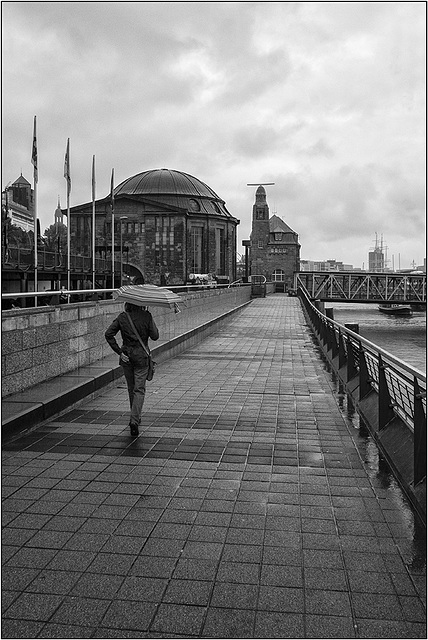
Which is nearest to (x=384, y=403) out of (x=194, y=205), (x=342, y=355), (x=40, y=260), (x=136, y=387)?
(x=136, y=387)

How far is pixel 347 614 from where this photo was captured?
340 centimetres

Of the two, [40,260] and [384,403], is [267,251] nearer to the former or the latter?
[40,260]

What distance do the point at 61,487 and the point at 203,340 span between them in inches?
622

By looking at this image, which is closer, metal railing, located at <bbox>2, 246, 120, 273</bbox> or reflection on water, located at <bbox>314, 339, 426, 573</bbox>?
reflection on water, located at <bbox>314, 339, 426, 573</bbox>

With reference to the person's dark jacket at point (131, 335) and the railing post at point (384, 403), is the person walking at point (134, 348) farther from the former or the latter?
the railing post at point (384, 403)

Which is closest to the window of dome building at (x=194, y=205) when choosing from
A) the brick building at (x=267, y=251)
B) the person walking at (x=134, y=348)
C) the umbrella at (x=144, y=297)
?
the brick building at (x=267, y=251)

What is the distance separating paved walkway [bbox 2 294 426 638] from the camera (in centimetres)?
338

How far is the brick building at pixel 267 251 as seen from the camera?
121375mm

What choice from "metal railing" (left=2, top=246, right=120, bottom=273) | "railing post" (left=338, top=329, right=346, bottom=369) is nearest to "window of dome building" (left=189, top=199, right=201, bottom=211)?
"metal railing" (left=2, top=246, right=120, bottom=273)

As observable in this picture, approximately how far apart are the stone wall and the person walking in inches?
50.9

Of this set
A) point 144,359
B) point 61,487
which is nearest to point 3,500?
point 61,487

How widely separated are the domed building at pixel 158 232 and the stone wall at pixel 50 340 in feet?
223

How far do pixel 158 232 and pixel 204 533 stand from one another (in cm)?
8282

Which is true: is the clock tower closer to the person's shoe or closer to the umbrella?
the umbrella
